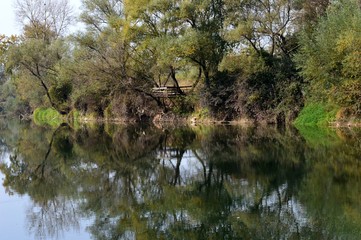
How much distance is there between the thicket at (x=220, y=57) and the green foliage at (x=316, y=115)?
0.47 metres

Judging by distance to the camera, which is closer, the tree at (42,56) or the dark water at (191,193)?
the dark water at (191,193)

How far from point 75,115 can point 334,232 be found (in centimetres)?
4804

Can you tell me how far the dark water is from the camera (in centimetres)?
879

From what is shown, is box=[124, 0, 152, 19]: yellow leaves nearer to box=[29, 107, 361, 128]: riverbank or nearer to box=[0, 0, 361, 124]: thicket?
box=[0, 0, 361, 124]: thicket

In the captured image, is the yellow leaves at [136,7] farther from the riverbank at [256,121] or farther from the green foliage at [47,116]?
the green foliage at [47,116]

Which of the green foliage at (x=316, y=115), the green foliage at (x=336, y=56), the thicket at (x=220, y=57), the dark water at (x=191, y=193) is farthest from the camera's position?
the green foliage at (x=316, y=115)

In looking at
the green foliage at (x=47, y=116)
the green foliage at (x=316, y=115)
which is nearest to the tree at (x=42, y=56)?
the green foliage at (x=47, y=116)

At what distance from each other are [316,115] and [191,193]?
21198 millimetres

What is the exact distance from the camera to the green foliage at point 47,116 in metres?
55.7

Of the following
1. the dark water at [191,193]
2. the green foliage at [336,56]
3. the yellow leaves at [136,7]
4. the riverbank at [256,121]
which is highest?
the yellow leaves at [136,7]

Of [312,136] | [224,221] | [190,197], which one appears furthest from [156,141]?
[224,221]

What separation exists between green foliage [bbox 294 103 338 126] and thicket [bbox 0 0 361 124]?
1.53 feet

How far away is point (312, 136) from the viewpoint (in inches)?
914

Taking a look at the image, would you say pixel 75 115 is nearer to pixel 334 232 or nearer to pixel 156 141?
pixel 156 141
